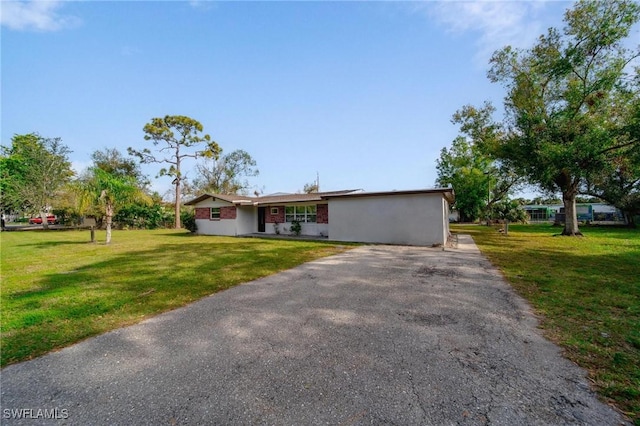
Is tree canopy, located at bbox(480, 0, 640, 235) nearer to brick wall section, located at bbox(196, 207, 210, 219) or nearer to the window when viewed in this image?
the window

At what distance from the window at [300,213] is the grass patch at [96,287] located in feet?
24.5

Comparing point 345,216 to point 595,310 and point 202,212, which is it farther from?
point 202,212

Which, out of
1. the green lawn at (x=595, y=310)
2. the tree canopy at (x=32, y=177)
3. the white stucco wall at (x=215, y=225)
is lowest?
the green lawn at (x=595, y=310)

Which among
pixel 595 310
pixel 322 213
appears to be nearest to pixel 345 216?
pixel 322 213

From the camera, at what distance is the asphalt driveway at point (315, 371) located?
210 cm

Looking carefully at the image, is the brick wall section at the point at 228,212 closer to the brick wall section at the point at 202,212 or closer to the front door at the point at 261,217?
the brick wall section at the point at 202,212

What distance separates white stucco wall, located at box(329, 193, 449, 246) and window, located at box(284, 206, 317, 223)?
234 cm

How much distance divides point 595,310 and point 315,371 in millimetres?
4671

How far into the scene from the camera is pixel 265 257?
9852mm

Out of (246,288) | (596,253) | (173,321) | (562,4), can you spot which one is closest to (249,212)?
(246,288)

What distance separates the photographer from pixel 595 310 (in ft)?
14.2

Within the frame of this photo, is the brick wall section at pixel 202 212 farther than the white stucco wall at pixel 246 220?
Yes

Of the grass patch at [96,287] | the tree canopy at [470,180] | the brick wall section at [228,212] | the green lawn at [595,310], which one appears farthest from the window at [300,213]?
the tree canopy at [470,180]

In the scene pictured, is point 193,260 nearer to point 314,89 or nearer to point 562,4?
point 314,89
